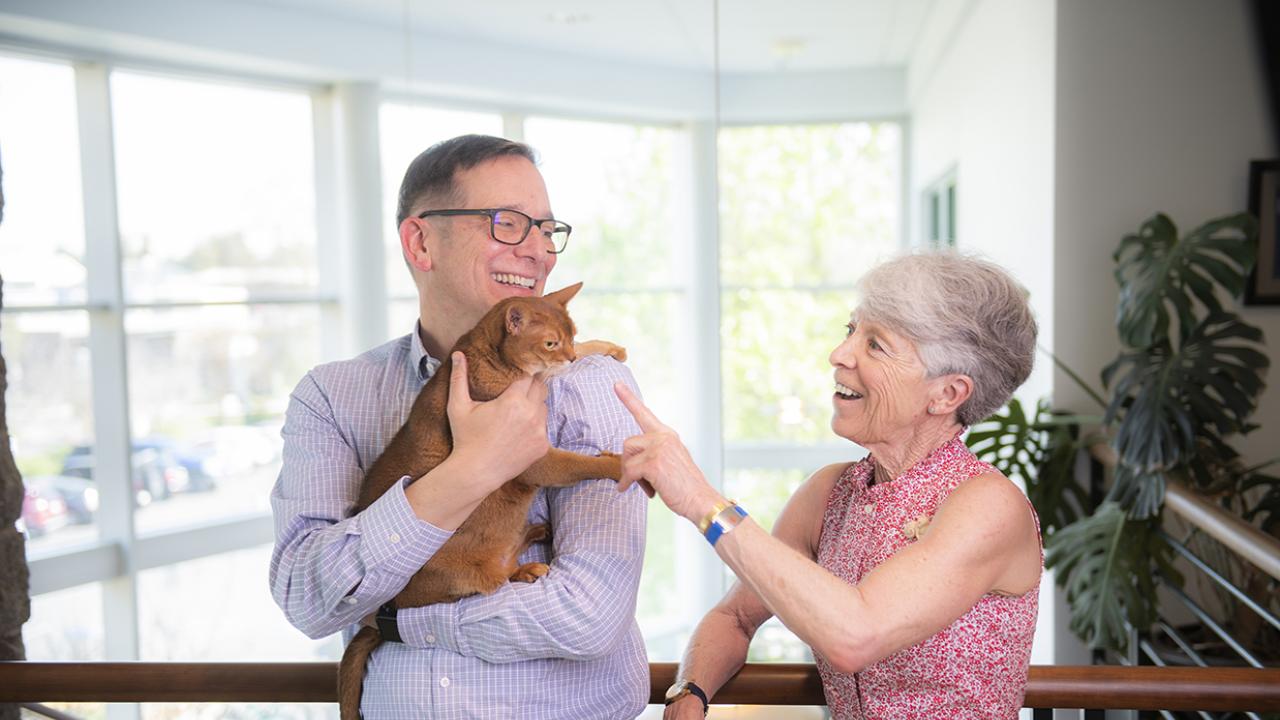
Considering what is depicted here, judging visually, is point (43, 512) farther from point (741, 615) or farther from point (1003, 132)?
point (1003, 132)

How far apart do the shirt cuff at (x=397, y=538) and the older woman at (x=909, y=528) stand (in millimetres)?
256

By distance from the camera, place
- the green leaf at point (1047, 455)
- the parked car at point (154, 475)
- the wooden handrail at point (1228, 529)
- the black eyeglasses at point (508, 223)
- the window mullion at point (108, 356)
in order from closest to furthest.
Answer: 1. the black eyeglasses at point (508, 223)
2. the wooden handrail at point (1228, 529)
3. the green leaf at point (1047, 455)
4. the window mullion at point (108, 356)
5. the parked car at point (154, 475)

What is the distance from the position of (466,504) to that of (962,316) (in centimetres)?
75

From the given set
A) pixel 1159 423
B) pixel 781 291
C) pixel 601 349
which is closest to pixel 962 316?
pixel 601 349

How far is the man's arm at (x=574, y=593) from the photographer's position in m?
1.16

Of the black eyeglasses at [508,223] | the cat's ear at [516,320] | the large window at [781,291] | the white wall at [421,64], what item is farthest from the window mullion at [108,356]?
the cat's ear at [516,320]

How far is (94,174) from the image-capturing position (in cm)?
453

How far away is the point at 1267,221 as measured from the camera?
344 cm

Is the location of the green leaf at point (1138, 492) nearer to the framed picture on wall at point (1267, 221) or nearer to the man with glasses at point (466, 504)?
the framed picture on wall at point (1267, 221)

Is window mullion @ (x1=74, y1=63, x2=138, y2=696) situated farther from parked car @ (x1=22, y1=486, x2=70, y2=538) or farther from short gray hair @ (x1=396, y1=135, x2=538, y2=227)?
short gray hair @ (x1=396, y1=135, x2=538, y2=227)

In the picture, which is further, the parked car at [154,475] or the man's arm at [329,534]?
the parked car at [154,475]

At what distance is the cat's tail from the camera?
125 centimetres

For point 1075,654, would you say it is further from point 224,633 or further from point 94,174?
point 94,174

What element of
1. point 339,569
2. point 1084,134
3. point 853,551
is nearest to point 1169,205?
point 1084,134
